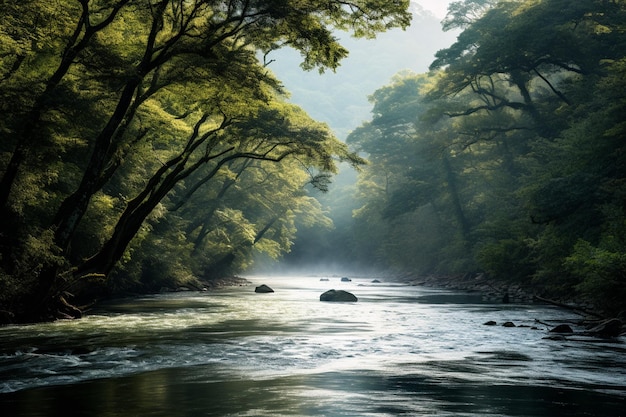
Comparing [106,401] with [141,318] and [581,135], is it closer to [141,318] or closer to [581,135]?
[141,318]

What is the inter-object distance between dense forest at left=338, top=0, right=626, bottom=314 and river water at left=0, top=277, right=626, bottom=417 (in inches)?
221

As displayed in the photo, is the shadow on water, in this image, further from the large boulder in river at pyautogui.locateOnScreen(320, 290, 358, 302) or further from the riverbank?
the large boulder in river at pyautogui.locateOnScreen(320, 290, 358, 302)

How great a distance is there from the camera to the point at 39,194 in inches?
804

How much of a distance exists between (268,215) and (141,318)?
39.6 meters

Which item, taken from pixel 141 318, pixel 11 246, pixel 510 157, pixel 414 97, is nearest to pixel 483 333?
pixel 141 318

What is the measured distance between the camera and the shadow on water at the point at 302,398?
8086 millimetres

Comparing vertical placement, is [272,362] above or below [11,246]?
below

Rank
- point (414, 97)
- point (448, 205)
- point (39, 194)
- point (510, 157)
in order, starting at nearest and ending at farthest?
point (39, 194)
point (510, 157)
point (448, 205)
point (414, 97)

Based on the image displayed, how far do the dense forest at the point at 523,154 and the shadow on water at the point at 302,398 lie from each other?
985 cm

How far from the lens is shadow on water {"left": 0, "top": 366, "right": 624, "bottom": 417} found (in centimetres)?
809

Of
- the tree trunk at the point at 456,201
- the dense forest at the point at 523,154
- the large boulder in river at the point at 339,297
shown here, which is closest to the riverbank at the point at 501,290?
the dense forest at the point at 523,154

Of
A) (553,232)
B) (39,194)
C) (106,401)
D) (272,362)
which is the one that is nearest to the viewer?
(106,401)

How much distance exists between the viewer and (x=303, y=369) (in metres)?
11.5

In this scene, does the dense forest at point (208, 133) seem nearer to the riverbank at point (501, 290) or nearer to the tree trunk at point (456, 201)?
the riverbank at point (501, 290)
